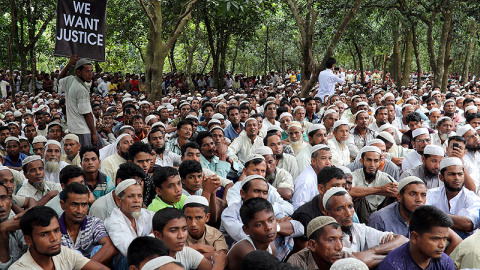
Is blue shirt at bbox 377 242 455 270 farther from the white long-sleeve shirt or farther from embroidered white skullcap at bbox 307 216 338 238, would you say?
the white long-sleeve shirt

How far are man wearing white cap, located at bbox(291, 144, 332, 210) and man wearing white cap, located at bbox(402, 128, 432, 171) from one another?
1.47 m

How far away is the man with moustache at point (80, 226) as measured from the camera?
344 cm

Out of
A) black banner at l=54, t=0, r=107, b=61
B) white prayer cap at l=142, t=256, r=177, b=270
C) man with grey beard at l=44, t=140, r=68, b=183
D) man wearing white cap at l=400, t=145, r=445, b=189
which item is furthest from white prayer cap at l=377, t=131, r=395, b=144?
white prayer cap at l=142, t=256, r=177, b=270

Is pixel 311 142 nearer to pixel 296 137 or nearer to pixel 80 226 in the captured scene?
pixel 296 137

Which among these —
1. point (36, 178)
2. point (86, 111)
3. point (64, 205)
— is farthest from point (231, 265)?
point (86, 111)

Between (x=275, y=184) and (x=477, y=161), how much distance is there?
2931 mm

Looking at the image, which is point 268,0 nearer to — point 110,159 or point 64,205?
point 110,159

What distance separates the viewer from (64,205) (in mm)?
3576

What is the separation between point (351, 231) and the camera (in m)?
3.50

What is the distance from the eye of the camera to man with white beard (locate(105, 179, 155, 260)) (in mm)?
3486

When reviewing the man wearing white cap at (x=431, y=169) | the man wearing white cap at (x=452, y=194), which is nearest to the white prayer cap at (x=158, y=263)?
the man wearing white cap at (x=452, y=194)

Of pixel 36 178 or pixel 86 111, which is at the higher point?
pixel 86 111

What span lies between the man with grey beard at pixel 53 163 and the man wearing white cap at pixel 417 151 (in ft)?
14.2

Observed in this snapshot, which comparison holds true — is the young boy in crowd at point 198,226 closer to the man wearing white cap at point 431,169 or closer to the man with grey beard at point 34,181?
the man with grey beard at point 34,181
